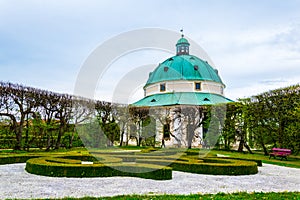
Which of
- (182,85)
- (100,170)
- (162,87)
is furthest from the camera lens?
(162,87)

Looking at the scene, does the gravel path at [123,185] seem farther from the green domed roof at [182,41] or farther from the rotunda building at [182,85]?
the green domed roof at [182,41]

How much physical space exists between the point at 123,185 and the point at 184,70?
35.0m

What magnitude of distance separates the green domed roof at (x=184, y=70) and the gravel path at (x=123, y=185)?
32.0m

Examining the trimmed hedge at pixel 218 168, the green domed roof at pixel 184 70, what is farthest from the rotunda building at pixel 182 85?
the trimmed hedge at pixel 218 168

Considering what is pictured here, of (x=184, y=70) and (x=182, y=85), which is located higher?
(x=184, y=70)

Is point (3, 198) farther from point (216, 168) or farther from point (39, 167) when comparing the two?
point (216, 168)

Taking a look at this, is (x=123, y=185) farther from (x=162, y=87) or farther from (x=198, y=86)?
(x=162, y=87)

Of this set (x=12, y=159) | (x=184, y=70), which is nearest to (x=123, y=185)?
(x=12, y=159)

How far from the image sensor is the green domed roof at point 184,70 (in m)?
42.3

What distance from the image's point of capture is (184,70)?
42.7m

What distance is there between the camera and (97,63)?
14656 mm

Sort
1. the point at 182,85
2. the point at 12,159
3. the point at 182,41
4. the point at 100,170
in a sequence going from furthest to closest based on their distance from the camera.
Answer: the point at 182,41 < the point at 182,85 < the point at 12,159 < the point at 100,170

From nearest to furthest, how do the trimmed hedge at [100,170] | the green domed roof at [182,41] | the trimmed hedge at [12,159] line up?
the trimmed hedge at [100,170], the trimmed hedge at [12,159], the green domed roof at [182,41]

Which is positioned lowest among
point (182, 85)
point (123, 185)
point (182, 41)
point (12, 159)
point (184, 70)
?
point (123, 185)
